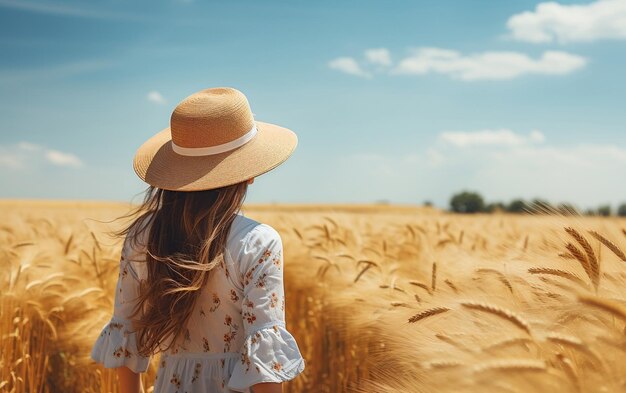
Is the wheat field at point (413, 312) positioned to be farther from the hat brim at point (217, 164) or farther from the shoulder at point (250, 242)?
the hat brim at point (217, 164)

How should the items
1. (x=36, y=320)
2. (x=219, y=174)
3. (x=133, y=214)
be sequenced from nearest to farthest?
(x=219, y=174)
(x=133, y=214)
(x=36, y=320)

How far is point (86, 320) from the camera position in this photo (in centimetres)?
345

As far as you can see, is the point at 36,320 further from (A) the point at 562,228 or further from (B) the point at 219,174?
(A) the point at 562,228

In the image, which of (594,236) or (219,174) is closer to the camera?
(594,236)

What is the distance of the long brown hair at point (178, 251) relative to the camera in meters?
1.76

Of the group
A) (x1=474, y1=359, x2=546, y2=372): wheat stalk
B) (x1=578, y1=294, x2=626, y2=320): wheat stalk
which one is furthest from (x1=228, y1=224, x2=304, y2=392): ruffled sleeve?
(x1=578, y1=294, x2=626, y2=320): wheat stalk

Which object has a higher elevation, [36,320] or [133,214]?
[133,214]

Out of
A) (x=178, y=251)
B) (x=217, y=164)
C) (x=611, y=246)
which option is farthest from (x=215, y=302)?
(x=611, y=246)

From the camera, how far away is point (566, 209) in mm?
1797

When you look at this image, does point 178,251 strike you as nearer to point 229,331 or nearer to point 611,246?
point 229,331

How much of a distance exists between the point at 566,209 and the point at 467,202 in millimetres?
46938

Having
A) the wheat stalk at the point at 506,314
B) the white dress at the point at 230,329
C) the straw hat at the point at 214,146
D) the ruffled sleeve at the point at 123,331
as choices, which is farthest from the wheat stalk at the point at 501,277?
the ruffled sleeve at the point at 123,331

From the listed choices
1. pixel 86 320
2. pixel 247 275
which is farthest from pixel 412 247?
pixel 247 275

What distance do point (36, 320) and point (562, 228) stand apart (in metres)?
3.22
